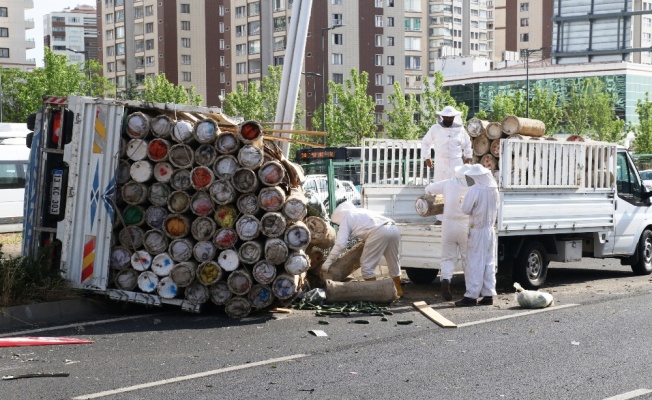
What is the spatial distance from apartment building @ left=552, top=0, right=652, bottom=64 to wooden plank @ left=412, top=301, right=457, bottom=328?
300 feet

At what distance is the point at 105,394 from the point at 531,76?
324 feet

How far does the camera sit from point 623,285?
55.5ft

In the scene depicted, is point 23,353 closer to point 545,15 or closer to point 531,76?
point 531,76

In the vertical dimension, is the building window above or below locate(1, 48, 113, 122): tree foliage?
above

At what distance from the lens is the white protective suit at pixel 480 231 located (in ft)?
46.0

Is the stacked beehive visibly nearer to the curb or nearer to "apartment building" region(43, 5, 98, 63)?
the curb

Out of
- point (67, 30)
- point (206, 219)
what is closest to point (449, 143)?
point (206, 219)

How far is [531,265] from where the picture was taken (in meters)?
16.1

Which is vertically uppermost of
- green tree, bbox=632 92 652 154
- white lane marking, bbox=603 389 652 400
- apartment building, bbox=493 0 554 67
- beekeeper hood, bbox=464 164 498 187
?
apartment building, bbox=493 0 554 67

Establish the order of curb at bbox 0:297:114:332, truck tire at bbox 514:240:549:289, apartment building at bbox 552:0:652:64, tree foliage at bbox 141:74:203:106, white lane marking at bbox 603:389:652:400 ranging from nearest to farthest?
white lane marking at bbox 603:389:652:400 < curb at bbox 0:297:114:332 < truck tire at bbox 514:240:549:289 < tree foliage at bbox 141:74:203:106 < apartment building at bbox 552:0:652:64

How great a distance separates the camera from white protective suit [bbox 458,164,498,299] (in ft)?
46.0

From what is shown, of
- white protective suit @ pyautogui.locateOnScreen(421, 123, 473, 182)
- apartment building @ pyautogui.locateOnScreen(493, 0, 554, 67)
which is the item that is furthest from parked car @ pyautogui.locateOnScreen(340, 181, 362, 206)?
apartment building @ pyautogui.locateOnScreen(493, 0, 554, 67)

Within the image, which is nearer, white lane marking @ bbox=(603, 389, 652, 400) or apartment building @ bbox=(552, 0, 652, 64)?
white lane marking @ bbox=(603, 389, 652, 400)

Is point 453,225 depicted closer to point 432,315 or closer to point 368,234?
point 368,234
